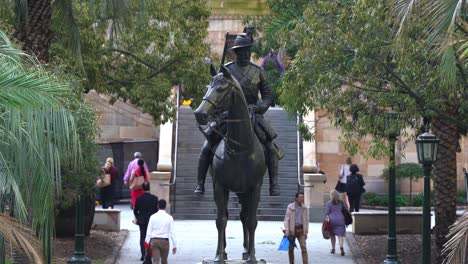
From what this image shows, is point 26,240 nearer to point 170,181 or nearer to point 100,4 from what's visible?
point 100,4

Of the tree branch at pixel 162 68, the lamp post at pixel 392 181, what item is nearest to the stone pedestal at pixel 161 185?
the tree branch at pixel 162 68

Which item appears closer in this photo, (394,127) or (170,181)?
(394,127)

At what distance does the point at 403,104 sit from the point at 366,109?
96cm

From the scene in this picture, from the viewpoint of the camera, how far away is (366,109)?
2062cm

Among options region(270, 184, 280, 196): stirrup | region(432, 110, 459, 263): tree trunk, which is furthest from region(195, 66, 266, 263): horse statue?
region(432, 110, 459, 263): tree trunk

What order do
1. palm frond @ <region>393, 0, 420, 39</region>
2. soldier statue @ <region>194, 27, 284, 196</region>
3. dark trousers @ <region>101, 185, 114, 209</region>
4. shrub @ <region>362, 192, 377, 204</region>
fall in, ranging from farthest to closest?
1. shrub @ <region>362, 192, 377, 204</region>
2. dark trousers @ <region>101, 185, 114, 209</region>
3. soldier statue @ <region>194, 27, 284, 196</region>
4. palm frond @ <region>393, 0, 420, 39</region>

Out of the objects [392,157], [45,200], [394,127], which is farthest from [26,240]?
[392,157]

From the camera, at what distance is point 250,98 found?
1617 cm

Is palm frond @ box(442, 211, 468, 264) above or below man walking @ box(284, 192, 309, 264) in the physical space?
above

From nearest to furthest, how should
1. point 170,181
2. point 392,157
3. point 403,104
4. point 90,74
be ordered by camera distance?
point 403,104, point 392,157, point 90,74, point 170,181

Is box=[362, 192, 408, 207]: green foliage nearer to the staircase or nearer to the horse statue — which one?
the staircase

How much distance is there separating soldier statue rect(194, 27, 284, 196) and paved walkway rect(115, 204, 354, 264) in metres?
5.37

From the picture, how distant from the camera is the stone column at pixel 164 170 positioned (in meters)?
31.9

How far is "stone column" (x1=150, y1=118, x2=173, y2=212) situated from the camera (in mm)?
31875
